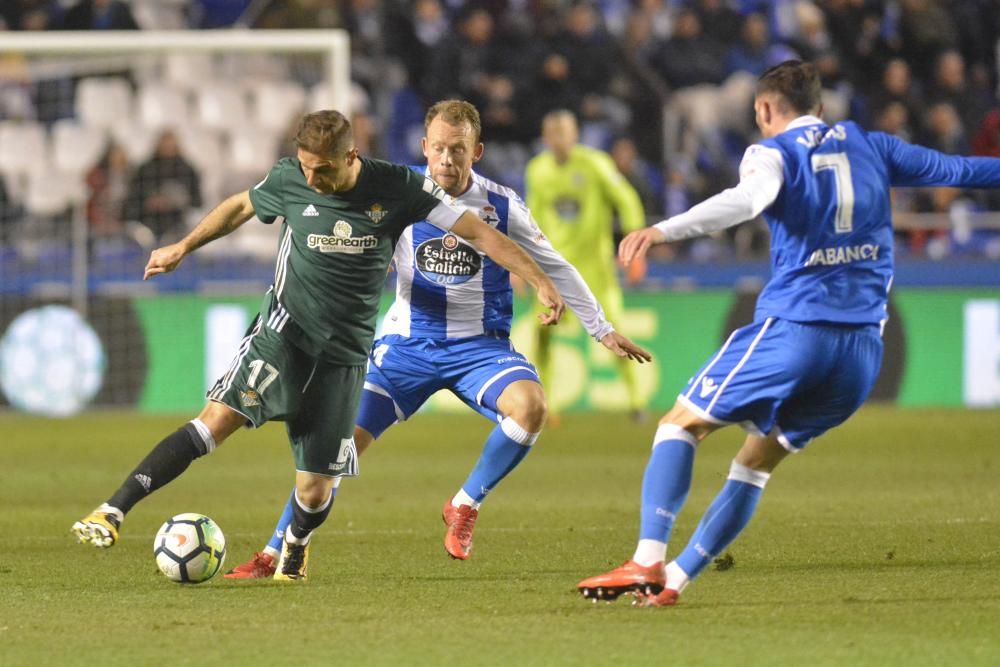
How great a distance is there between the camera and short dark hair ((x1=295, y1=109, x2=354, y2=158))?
6.39 meters

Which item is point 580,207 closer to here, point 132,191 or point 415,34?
point 132,191

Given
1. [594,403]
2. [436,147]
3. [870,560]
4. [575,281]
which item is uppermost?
[436,147]

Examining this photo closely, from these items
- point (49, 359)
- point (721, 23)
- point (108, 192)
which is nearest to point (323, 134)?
point (49, 359)

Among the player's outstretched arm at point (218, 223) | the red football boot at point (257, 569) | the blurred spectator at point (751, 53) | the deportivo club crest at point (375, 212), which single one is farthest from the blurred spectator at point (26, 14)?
the deportivo club crest at point (375, 212)

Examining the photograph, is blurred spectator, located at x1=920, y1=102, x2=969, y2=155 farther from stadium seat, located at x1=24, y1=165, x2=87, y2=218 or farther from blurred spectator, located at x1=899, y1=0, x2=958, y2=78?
stadium seat, located at x1=24, y1=165, x2=87, y2=218

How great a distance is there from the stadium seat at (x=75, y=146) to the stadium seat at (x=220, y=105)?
106 cm

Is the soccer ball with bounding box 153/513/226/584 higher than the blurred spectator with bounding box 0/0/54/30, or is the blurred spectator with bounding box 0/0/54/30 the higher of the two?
the blurred spectator with bounding box 0/0/54/30

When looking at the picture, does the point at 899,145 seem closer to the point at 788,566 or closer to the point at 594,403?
the point at 788,566

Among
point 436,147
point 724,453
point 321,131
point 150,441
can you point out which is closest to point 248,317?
point 150,441

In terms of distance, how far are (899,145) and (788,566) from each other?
1.95 m

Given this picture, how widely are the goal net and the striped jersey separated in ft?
26.3

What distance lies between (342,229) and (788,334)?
1.84 m

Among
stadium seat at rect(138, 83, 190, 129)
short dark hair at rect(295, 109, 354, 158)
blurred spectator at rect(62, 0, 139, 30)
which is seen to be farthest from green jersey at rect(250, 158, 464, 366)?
blurred spectator at rect(62, 0, 139, 30)

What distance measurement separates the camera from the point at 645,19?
19828 mm
